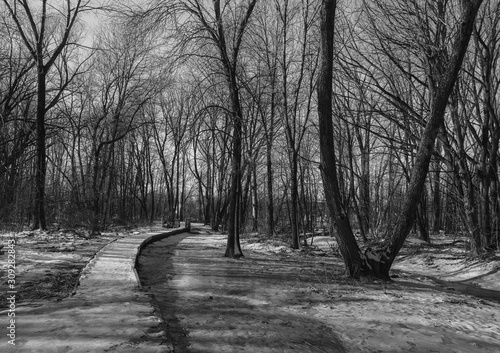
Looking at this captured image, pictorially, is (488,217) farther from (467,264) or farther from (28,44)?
(28,44)

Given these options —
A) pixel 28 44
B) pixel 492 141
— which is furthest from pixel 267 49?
pixel 28 44

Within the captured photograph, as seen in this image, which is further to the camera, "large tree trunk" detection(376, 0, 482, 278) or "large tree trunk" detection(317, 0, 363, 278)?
"large tree trunk" detection(317, 0, 363, 278)

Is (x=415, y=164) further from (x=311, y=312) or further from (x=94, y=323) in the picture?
(x=94, y=323)

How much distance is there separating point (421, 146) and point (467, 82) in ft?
17.8

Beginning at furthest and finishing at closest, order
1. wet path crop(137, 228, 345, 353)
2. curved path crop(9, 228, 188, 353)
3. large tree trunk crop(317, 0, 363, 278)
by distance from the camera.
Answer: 1. large tree trunk crop(317, 0, 363, 278)
2. wet path crop(137, 228, 345, 353)
3. curved path crop(9, 228, 188, 353)

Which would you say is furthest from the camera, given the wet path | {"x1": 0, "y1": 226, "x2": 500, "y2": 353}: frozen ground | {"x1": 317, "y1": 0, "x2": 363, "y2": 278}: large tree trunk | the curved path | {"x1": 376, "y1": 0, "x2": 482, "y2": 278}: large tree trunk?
{"x1": 317, "y1": 0, "x2": 363, "y2": 278}: large tree trunk

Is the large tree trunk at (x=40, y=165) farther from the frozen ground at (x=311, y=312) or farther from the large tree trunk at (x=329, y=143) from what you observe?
the large tree trunk at (x=329, y=143)

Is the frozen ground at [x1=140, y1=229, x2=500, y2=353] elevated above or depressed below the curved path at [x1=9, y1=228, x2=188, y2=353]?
below

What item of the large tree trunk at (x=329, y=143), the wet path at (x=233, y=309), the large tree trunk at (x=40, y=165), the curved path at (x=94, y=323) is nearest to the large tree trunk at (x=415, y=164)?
the large tree trunk at (x=329, y=143)

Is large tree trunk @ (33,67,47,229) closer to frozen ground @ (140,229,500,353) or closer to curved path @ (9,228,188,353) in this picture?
frozen ground @ (140,229,500,353)

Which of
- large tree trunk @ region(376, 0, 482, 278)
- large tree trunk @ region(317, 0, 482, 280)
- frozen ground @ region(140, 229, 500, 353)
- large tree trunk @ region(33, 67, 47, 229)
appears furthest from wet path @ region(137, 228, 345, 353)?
large tree trunk @ region(33, 67, 47, 229)

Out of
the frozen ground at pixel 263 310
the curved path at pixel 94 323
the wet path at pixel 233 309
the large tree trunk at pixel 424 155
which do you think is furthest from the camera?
the large tree trunk at pixel 424 155

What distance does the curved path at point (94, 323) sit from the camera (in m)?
2.87

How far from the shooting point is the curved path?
9.43 feet
